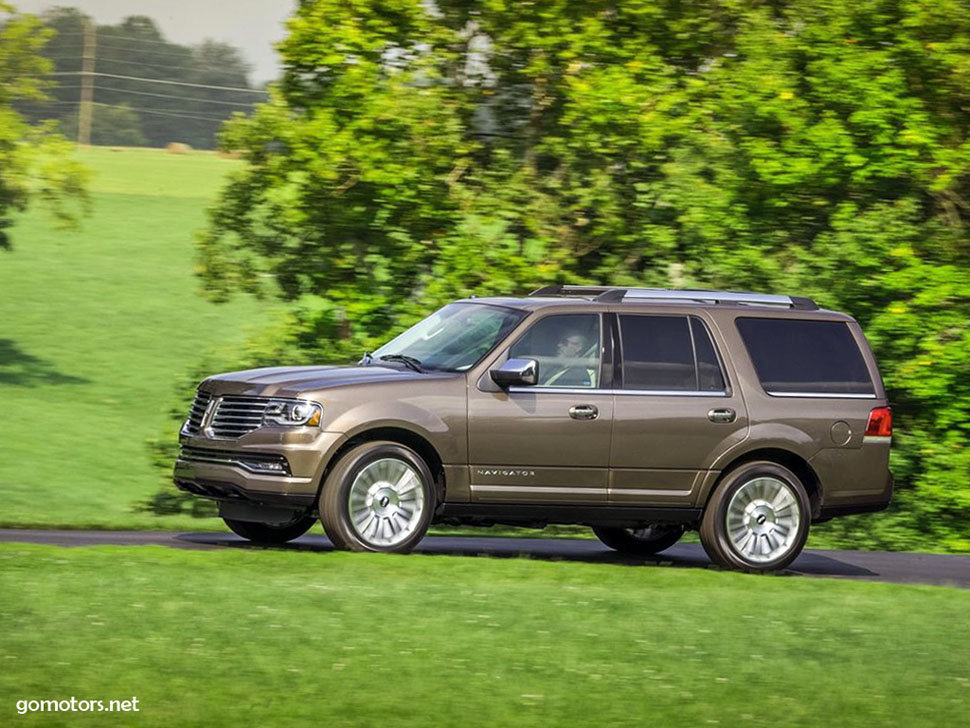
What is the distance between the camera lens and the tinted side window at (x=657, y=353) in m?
12.8

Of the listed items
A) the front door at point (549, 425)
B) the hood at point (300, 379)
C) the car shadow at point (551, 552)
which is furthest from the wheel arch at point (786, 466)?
the hood at point (300, 379)

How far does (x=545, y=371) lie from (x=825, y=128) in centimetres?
923

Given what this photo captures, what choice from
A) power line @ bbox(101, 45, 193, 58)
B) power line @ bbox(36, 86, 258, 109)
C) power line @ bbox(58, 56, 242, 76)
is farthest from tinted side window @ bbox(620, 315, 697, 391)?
power line @ bbox(101, 45, 193, 58)

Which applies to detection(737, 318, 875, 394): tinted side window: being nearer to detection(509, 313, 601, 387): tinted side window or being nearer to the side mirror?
detection(509, 313, 601, 387): tinted side window

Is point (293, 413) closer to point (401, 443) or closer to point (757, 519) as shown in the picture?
point (401, 443)

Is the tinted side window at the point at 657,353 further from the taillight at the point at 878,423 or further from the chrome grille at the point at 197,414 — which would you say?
the chrome grille at the point at 197,414

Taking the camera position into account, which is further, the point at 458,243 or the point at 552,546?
the point at 458,243

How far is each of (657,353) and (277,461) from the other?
3.03 meters

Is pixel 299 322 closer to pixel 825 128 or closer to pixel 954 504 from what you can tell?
pixel 825 128

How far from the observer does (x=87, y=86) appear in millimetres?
56125

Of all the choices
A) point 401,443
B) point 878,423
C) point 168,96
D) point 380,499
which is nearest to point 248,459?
point 380,499

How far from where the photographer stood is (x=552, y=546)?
15.3 metres

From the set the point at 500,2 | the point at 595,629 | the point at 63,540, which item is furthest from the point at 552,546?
the point at 500,2

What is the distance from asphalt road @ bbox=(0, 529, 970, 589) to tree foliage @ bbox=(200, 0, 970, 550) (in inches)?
189
